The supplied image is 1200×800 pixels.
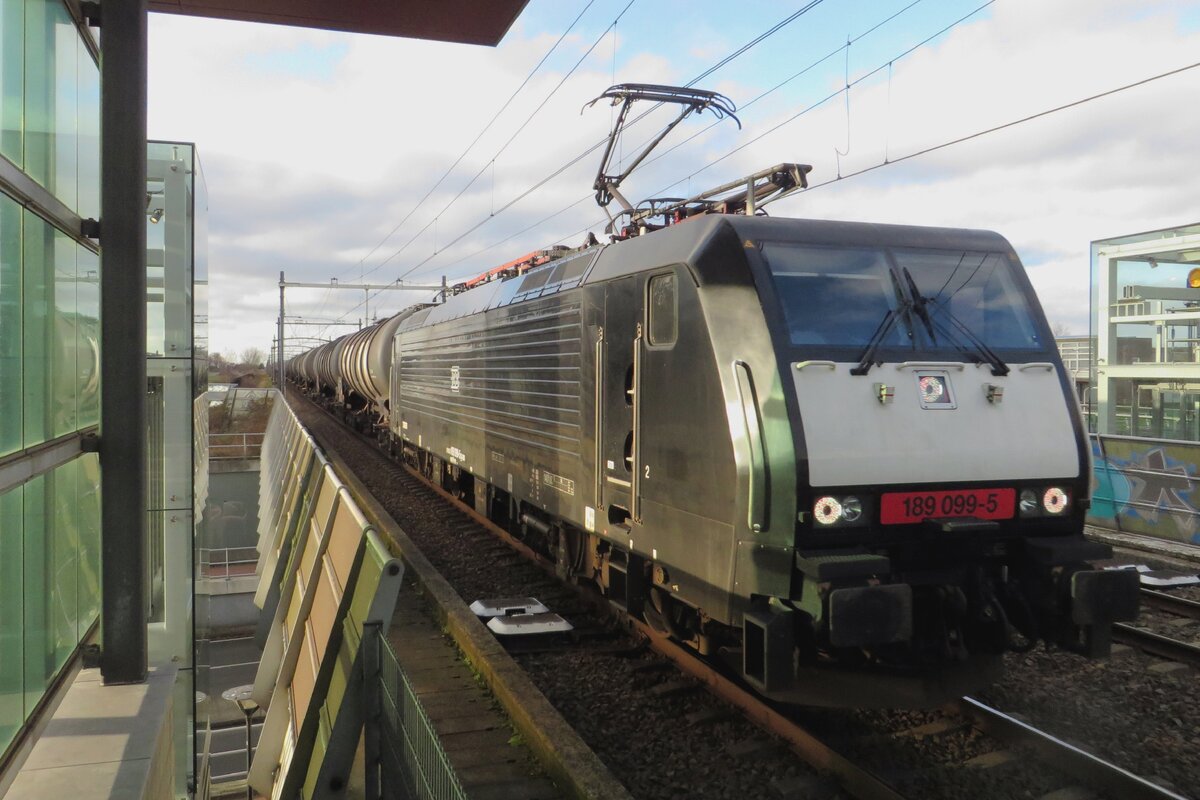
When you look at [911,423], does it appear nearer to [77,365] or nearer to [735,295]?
[735,295]

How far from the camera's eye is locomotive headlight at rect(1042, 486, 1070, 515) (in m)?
5.51

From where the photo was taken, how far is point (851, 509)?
199 inches

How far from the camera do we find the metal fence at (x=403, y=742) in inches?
128

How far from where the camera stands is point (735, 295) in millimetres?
5379

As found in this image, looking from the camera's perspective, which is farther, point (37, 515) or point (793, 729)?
point (793, 729)

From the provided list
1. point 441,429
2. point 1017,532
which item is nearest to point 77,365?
point 1017,532

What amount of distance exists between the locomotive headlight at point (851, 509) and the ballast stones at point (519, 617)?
2953 mm

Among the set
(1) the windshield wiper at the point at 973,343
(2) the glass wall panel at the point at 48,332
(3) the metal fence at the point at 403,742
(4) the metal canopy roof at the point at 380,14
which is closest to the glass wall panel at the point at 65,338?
(2) the glass wall panel at the point at 48,332

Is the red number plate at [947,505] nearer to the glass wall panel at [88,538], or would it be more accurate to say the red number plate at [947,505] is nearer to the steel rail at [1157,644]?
the steel rail at [1157,644]

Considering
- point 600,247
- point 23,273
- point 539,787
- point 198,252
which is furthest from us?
point 600,247

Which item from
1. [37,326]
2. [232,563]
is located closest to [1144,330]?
[37,326]

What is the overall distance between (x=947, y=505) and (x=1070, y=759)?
1396 millimetres

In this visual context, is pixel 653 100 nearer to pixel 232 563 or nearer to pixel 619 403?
pixel 619 403

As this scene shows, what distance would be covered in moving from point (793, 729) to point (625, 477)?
6.63 feet
